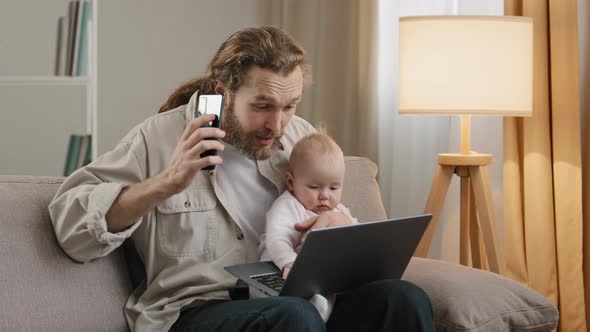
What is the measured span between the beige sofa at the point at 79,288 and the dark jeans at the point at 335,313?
11 cm

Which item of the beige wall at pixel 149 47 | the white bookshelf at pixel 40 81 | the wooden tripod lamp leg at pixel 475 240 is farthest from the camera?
the beige wall at pixel 149 47

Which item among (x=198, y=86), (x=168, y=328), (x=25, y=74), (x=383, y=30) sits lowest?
(x=168, y=328)

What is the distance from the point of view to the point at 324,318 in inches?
68.6

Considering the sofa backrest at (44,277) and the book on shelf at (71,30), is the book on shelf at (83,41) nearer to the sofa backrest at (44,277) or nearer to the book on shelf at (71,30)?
the book on shelf at (71,30)

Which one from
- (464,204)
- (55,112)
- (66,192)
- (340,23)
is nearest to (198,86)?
(66,192)

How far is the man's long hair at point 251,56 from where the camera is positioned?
1.94 m

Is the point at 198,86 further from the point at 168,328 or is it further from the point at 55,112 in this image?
the point at 55,112

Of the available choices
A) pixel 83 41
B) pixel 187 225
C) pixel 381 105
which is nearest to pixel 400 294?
pixel 187 225

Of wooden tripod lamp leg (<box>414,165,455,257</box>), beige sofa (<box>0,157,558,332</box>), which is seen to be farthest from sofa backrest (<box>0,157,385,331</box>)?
wooden tripod lamp leg (<box>414,165,455,257</box>)

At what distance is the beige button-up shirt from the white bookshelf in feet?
4.78

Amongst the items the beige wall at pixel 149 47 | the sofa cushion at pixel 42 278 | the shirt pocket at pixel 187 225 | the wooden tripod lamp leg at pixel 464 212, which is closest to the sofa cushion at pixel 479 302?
the shirt pocket at pixel 187 225

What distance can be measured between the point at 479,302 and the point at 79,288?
84 cm

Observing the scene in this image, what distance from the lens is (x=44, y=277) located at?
1686mm

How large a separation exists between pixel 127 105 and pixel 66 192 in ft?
7.65
